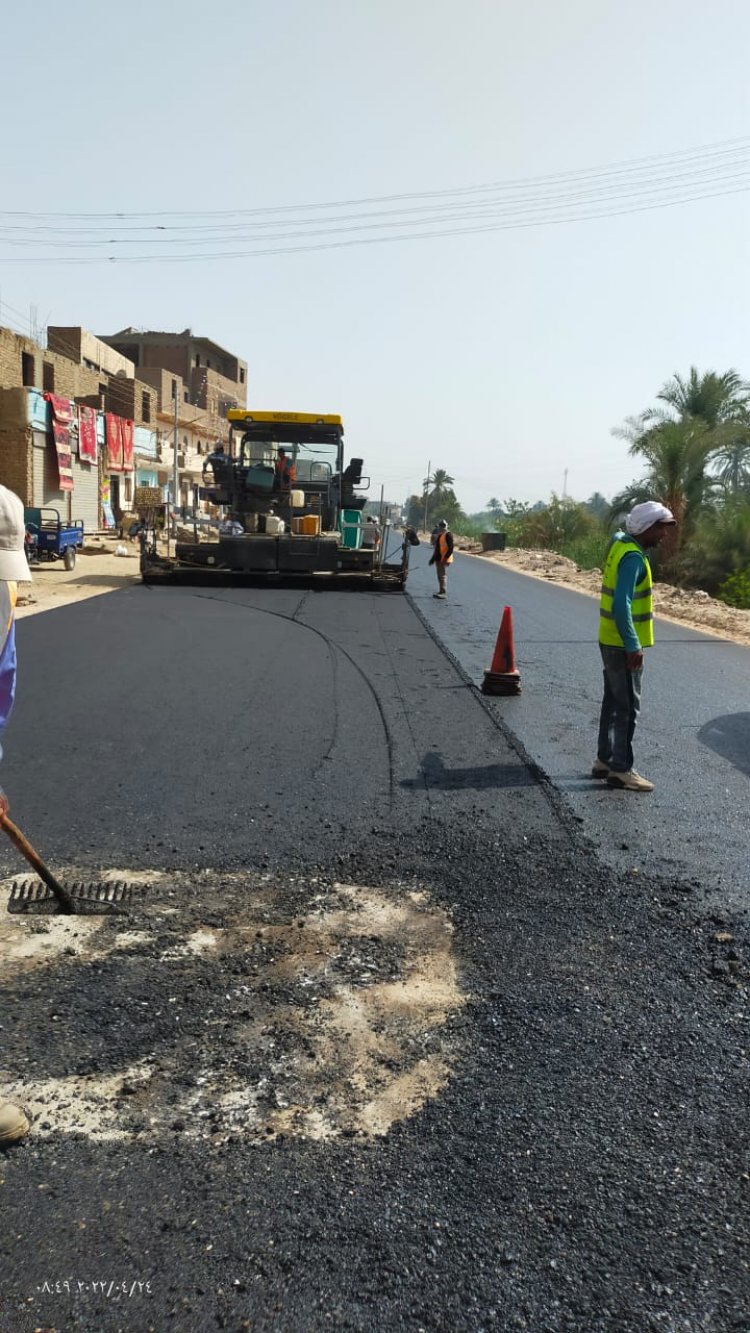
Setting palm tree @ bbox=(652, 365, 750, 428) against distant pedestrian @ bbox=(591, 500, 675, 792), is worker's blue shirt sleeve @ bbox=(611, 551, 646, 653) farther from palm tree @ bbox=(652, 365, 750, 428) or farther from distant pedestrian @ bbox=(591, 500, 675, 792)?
palm tree @ bbox=(652, 365, 750, 428)

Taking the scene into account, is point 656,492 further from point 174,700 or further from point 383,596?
point 174,700

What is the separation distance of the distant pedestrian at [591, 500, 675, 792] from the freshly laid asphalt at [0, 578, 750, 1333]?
0.52 metres

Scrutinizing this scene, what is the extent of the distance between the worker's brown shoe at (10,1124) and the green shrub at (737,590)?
23261 mm

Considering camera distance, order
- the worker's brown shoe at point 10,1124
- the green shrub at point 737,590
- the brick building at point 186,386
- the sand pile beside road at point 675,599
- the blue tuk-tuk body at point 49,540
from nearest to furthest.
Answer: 1. the worker's brown shoe at point 10,1124
2. the sand pile beside road at point 675,599
3. the blue tuk-tuk body at point 49,540
4. the green shrub at point 737,590
5. the brick building at point 186,386

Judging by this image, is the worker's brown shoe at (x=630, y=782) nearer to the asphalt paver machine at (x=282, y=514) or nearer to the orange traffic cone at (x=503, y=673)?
the orange traffic cone at (x=503, y=673)

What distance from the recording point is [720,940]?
3.79 meters

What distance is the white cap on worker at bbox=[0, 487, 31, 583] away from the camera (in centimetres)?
251

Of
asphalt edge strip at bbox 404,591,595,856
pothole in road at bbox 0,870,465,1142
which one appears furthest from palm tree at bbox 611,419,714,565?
pothole in road at bbox 0,870,465,1142

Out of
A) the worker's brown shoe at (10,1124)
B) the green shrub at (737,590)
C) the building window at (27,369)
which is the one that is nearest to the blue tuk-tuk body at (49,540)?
the building window at (27,369)

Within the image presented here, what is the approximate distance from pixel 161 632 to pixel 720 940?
905 centimetres

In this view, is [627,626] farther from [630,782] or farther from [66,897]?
[66,897]

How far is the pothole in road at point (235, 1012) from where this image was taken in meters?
2.61

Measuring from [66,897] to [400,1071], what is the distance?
154 cm

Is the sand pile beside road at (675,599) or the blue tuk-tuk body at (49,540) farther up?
the blue tuk-tuk body at (49,540)
